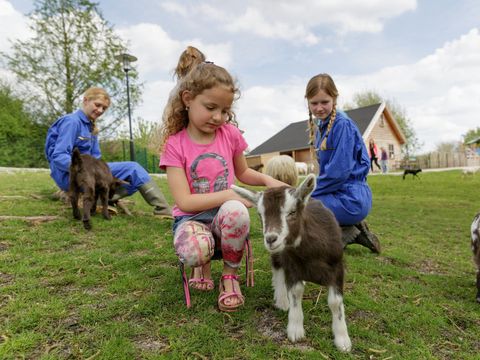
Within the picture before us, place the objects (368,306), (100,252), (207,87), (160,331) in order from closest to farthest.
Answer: (160,331), (207,87), (368,306), (100,252)

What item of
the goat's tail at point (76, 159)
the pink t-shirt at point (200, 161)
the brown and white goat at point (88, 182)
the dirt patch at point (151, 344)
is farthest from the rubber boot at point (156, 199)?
the dirt patch at point (151, 344)

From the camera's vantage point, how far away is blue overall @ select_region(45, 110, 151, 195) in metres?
5.83

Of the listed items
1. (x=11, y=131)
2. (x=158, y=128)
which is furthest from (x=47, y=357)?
(x=11, y=131)

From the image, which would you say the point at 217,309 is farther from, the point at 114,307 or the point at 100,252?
the point at 100,252

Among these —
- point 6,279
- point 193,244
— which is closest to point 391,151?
point 193,244

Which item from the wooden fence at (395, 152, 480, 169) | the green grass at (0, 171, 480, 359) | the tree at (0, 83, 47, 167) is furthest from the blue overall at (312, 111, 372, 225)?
the wooden fence at (395, 152, 480, 169)

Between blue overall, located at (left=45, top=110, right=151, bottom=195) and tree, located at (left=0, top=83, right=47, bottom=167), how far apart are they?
74.7ft

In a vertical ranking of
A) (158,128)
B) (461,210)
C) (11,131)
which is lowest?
(461,210)

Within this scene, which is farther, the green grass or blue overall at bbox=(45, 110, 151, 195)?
blue overall at bbox=(45, 110, 151, 195)

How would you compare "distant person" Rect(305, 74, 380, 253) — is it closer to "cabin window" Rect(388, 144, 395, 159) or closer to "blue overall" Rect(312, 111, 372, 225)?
"blue overall" Rect(312, 111, 372, 225)

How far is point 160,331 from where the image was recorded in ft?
8.75

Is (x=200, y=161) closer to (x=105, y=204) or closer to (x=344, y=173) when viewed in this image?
(x=344, y=173)

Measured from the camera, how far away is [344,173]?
14.2ft

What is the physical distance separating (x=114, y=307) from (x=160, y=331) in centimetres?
59
